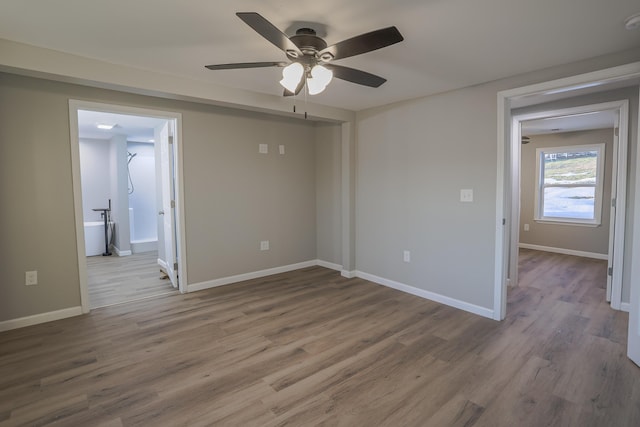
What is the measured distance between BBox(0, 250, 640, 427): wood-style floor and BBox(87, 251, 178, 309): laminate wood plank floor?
404 mm

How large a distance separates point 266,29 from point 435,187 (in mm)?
2591

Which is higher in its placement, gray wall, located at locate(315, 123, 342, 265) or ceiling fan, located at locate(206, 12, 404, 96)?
ceiling fan, located at locate(206, 12, 404, 96)

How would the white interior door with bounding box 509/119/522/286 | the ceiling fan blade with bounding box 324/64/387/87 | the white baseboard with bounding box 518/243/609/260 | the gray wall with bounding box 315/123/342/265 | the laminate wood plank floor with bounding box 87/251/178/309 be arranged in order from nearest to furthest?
the ceiling fan blade with bounding box 324/64/387/87 → the laminate wood plank floor with bounding box 87/251/178/309 → the white interior door with bounding box 509/119/522/286 → the gray wall with bounding box 315/123/342/265 → the white baseboard with bounding box 518/243/609/260

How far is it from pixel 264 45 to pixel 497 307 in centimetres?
309

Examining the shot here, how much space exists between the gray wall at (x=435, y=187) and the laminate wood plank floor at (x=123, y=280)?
8.87ft

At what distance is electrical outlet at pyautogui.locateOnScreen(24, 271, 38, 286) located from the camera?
301cm

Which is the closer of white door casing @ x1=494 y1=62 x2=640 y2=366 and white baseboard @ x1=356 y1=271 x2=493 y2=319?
white door casing @ x1=494 y1=62 x2=640 y2=366

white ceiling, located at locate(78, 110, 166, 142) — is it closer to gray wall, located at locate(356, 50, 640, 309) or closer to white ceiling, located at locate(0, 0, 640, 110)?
white ceiling, located at locate(0, 0, 640, 110)

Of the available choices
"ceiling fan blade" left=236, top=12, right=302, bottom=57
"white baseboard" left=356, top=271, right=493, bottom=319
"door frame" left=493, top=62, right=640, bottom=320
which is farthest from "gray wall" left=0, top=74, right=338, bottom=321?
"door frame" left=493, top=62, right=640, bottom=320

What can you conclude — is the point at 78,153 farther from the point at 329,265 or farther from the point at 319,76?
the point at 329,265

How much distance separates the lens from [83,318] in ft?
10.5

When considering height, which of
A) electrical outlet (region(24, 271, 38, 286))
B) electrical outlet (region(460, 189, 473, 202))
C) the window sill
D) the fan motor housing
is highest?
the fan motor housing

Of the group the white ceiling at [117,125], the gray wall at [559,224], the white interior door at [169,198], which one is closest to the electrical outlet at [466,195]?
the white interior door at [169,198]

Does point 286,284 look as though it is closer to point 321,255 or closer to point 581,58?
point 321,255
